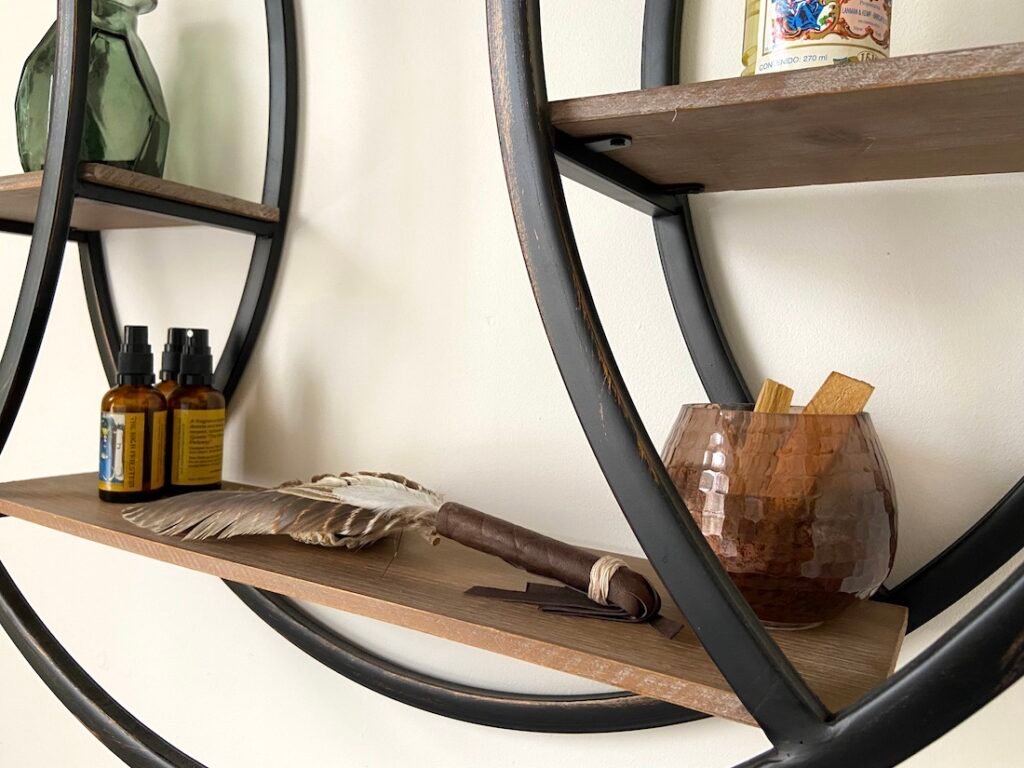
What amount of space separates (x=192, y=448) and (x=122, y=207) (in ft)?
0.72

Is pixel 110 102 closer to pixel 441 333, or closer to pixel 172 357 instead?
pixel 172 357

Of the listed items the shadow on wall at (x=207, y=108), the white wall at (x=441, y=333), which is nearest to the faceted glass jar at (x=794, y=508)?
the white wall at (x=441, y=333)

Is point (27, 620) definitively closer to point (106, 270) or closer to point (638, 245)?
point (106, 270)

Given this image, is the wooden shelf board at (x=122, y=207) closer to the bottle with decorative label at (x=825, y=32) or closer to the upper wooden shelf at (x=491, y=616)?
the upper wooden shelf at (x=491, y=616)

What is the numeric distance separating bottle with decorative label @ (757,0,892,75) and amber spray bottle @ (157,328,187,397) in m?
0.58

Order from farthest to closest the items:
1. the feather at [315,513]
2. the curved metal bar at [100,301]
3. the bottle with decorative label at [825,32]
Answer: the curved metal bar at [100,301] < the feather at [315,513] < the bottle with decorative label at [825,32]

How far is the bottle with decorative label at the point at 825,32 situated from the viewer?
0.41 m

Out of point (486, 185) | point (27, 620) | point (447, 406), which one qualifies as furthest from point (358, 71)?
point (27, 620)

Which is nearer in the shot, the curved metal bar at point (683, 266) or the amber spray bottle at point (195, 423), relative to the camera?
the curved metal bar at point (683, 266)

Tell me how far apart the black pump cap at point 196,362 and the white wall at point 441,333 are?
0.08 meters

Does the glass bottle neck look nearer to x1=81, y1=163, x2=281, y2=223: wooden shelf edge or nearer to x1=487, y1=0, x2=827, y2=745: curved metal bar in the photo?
x1=81, y1=163, x2=281, y2=223: wooden shelf edge

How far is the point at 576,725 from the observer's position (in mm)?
658

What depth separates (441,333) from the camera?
75 cm

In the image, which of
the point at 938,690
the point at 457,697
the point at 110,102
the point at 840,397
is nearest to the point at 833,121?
the point at 840,397
